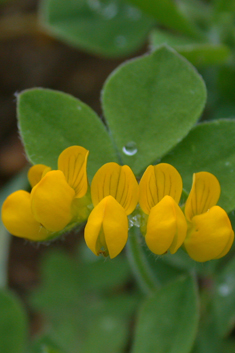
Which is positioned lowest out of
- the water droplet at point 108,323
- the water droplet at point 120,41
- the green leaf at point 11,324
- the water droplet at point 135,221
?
the water droplet at point 108,323

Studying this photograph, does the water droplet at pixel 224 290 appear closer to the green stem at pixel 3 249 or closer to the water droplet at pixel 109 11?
the green stem at pixel 3 249

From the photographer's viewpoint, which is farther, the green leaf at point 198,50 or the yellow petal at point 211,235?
the green leaf at point 198,50

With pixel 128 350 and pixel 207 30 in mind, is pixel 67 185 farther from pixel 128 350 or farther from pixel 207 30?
pixel 207 30

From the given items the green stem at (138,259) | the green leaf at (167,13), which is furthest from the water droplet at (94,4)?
the green stem at (138,259)

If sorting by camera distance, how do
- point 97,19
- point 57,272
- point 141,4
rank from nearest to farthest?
point 141,4, point 57,272, point 97,19

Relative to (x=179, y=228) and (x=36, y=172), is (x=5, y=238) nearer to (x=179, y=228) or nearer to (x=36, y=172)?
(x=36, y=172)

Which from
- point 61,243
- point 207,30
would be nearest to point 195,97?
point 207,30

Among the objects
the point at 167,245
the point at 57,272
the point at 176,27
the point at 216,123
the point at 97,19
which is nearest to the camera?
the point at 167,245
